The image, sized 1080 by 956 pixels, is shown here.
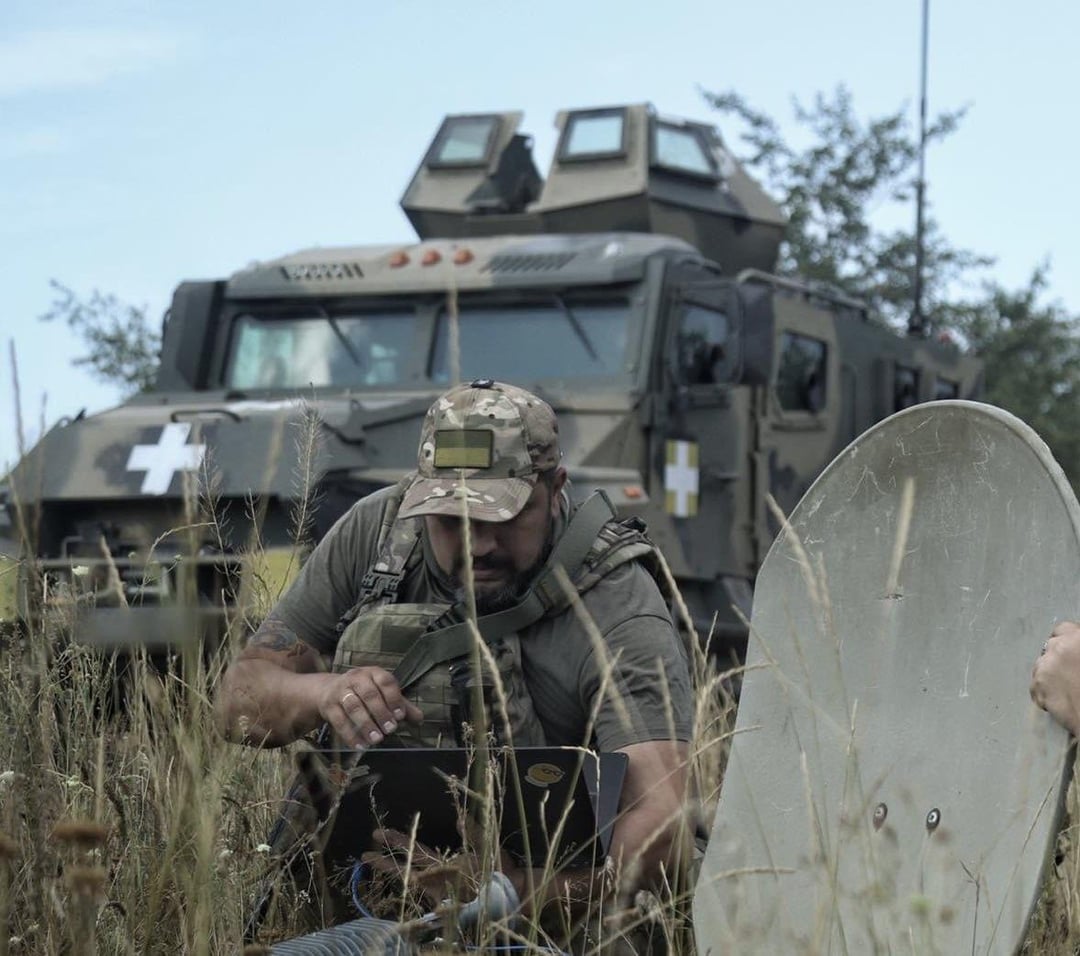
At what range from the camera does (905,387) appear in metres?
8.70

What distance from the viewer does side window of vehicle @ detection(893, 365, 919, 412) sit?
8578 mm

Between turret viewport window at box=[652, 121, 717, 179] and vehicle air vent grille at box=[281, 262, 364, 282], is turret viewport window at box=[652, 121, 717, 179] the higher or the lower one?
the higher one

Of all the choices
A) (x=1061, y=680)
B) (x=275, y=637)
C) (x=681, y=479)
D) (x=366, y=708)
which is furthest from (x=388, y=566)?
(x=681, y=479)

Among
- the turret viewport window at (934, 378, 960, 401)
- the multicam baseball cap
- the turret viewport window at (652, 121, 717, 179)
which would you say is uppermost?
the turret viewport window at (652, 121, 717, 179)

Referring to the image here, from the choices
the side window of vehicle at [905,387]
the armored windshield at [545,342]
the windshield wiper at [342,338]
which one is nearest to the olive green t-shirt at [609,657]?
the armored windshield at [545,342]

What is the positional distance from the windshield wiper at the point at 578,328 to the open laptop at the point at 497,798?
170 inches

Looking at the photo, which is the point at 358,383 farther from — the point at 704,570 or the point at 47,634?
the point at 47,634

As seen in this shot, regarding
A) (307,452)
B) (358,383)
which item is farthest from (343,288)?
(307,452)

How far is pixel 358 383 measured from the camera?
289 inches

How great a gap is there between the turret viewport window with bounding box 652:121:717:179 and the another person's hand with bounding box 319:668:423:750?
5.73 meters

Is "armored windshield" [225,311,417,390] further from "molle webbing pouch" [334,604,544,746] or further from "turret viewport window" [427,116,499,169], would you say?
"molle webbing pouch" [334,604,544,746]

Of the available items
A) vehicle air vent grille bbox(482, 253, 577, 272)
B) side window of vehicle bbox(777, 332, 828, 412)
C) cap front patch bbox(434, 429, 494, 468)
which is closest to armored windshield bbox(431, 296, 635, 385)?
vehicle air vent grille bbox(482, 253, 577, 272)

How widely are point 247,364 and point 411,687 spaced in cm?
490

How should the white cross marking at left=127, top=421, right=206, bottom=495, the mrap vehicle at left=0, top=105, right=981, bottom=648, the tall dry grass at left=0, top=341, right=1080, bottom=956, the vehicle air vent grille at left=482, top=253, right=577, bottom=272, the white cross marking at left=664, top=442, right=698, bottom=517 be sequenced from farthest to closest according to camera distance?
the vehicle air vent grille at left=482, top=253, right=577, bottom=272
the white cross marking at left=664, top=442, right=698, bottom=517
the mrap vehicle at left=0, top=105, right=981, bottom=648
the white cross marking at left=127, top=421, right=206, bottom=495
the tall dry grass at left=0, top=341, right=1080, bottom=956
